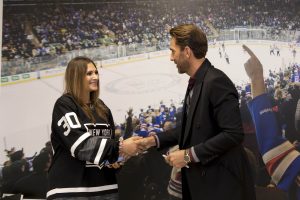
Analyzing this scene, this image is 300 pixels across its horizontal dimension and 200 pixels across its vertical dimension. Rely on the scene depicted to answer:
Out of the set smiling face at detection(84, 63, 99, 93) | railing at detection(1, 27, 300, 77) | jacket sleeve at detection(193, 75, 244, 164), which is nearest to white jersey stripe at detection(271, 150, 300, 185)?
railing at detection(1, 27, 300, 77)

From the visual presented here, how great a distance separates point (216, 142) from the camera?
5.57ft

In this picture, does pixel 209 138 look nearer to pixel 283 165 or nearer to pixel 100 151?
pixel 100 151

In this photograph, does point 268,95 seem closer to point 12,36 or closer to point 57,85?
point 57,85

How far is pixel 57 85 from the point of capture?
138 inches

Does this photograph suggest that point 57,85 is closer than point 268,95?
No

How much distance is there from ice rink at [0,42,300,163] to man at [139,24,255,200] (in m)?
1.24

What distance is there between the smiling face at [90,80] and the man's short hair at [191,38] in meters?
0.58

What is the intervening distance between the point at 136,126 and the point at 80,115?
1.24 m

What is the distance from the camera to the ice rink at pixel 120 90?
119 inches

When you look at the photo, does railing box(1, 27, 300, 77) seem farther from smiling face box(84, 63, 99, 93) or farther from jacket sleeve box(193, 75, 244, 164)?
jacket sleeve box(193, 75, 244, 164)

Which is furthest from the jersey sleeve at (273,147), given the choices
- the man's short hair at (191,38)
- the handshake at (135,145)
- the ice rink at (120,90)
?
the man's short hair at (191,38)

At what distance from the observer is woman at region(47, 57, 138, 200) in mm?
1969

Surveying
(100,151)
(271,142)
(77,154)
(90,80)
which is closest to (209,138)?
(100,151)

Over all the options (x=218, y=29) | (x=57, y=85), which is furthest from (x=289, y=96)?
(x=57, y=85)
